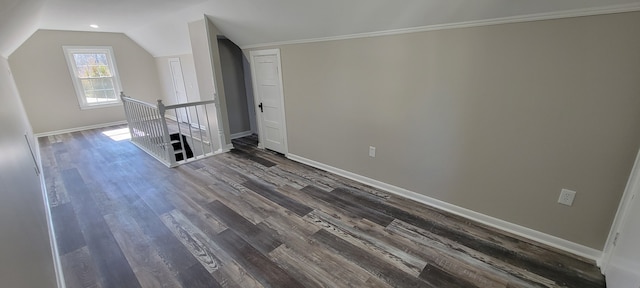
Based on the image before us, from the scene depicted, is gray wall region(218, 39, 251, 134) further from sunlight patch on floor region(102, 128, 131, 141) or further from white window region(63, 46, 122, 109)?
white window region(63, 46, 122, 109)

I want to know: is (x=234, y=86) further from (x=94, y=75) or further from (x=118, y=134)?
(x=94, y=75)

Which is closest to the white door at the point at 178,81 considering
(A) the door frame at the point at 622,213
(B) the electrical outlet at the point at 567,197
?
(B) the electrical outlet at the point at 567,197

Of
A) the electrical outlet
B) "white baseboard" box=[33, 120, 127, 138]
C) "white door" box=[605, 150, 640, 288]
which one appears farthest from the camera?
"white baseboard" box=[33, 120, 127, 138]

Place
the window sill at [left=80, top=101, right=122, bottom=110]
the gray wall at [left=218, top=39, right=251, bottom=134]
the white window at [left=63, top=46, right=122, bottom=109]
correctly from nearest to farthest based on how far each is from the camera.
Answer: the gray wall at [left=218, top=39, right=251, bottom=134] → the white window at [left=63, top=46, right=122, bottom=109] → the window sill at [left=80, top=101, right=122, bottom=110]

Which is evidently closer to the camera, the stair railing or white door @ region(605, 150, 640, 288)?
white door @ region(605, 150, 640, 288)

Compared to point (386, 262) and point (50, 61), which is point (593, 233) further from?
point (50, 61)

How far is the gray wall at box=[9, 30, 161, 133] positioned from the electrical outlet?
8.81 m

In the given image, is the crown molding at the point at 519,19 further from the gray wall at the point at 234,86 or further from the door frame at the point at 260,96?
the gray wall at the point at 234,86

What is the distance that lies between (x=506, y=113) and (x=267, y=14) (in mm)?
2837

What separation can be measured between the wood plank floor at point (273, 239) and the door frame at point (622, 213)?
12cm

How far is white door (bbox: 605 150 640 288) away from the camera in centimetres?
155

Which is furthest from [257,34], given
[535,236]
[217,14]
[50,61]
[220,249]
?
[50,61]

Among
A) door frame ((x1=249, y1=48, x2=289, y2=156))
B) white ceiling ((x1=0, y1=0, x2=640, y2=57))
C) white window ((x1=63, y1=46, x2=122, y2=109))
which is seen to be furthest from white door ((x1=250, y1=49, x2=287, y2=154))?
white window ((x1=63, y1=46, x2=122, y2=109))

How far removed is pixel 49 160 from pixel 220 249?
4315mm
